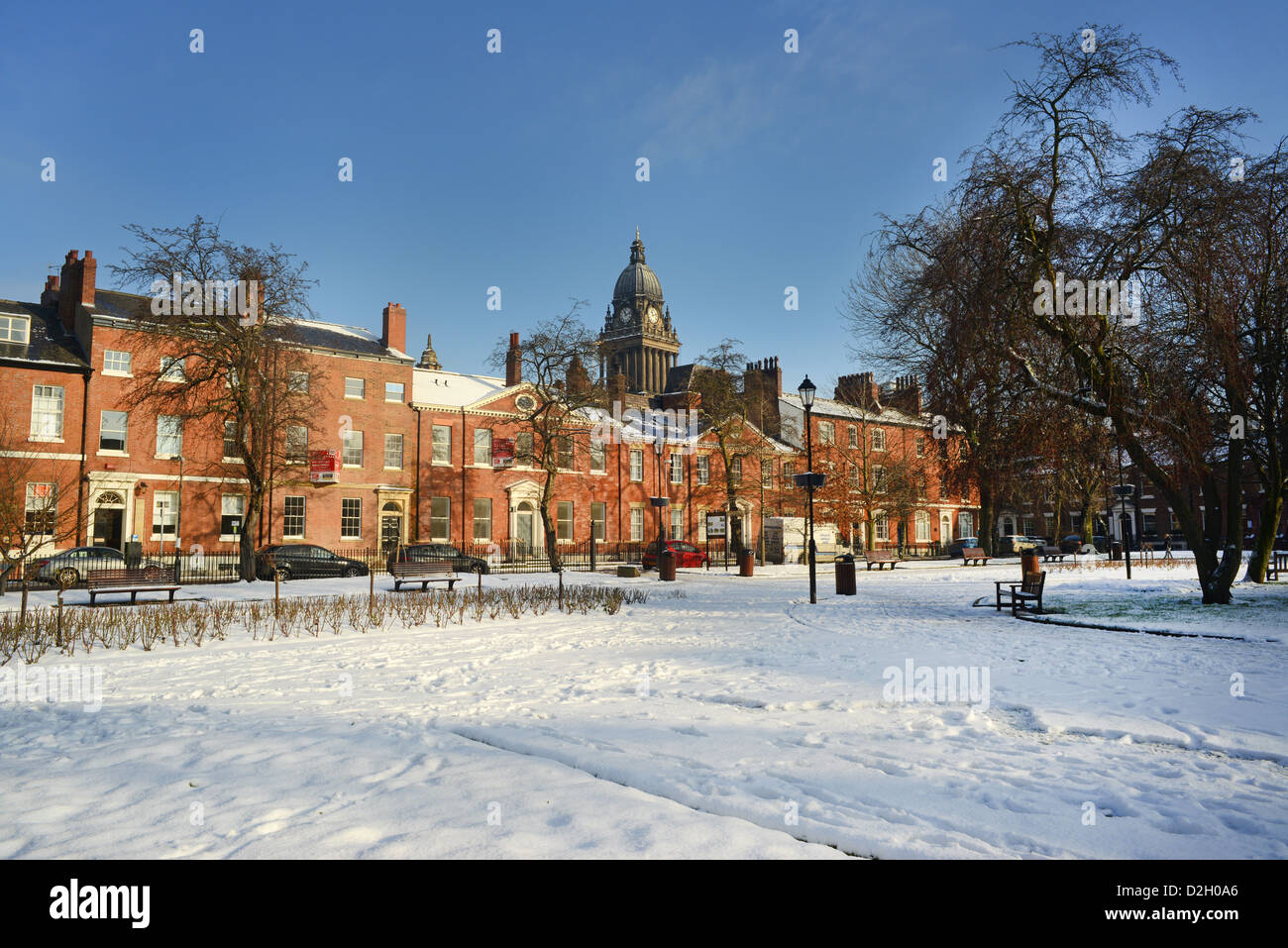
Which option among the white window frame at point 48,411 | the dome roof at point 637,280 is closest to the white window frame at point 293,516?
the white window frame at point 48,411

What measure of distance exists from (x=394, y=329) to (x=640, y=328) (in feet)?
255

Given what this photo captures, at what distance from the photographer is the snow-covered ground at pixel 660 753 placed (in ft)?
14.0

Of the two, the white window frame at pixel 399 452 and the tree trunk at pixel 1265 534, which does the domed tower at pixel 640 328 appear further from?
the tree trunk at pixel 1265 534

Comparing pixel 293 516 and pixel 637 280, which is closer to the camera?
pixel 293 516

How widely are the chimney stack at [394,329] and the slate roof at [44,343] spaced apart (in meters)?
14.2

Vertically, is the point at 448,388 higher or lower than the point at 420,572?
higher

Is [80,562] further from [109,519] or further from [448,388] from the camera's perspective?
[448,388]

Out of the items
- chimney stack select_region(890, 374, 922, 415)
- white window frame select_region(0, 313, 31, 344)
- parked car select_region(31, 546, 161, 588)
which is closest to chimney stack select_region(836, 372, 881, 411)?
chimney stack select_region(890, 374, 922, 415)

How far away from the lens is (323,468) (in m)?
38.5

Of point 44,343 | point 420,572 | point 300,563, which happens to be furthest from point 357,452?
point 420,572

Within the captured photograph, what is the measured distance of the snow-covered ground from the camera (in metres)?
4.26
